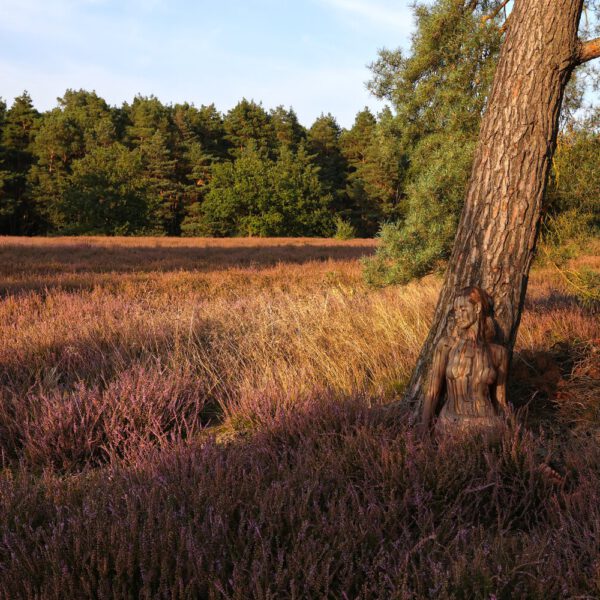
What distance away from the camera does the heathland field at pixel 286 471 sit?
1.95 meters

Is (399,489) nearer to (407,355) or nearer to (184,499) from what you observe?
(184,499)

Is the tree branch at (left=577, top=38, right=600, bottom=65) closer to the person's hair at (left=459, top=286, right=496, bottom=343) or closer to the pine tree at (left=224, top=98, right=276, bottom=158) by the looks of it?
the person's hair at (left=459, top=286, right=496, bottom=343)

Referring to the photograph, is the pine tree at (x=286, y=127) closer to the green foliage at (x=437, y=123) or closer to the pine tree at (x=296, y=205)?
the pine tree at (x=296, y=205)

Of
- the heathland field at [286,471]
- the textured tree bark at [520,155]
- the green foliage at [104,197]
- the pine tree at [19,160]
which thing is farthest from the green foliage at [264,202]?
the textured tree bark at [520,155]

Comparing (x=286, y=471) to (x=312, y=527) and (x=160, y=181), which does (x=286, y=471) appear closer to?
(x=312, y=527)

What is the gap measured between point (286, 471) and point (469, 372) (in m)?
1.43

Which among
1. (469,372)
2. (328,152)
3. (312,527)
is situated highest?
(328,152)

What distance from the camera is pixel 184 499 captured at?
2.42 m

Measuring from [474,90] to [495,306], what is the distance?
5.59m

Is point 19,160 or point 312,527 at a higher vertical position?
point 19,160

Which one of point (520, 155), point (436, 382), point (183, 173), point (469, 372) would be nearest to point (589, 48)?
point (520, 155)

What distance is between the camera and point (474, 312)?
3547mm

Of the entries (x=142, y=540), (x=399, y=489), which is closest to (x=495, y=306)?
(x=399, y=489)

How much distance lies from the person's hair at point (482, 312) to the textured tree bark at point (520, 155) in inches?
4.7
